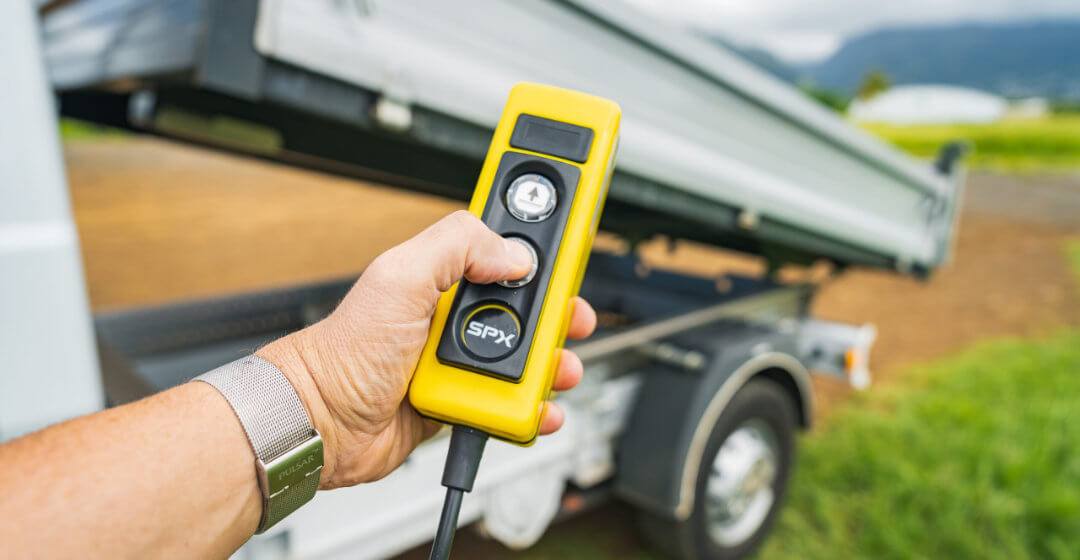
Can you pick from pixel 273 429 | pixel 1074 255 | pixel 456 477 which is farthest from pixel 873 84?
pixel 273 429

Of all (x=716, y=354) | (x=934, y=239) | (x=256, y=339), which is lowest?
(x=256, y=339)

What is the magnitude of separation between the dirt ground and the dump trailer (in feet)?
2.66

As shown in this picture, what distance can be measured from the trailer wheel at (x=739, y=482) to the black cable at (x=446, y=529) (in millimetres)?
1533

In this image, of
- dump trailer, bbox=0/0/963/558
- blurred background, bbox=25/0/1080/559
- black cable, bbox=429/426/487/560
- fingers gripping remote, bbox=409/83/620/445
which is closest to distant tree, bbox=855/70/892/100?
blurred background, bbox=25/0/1080/559

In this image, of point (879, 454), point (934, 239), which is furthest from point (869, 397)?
point (934, 239)

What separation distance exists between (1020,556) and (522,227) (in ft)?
8.60

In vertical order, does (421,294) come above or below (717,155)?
below

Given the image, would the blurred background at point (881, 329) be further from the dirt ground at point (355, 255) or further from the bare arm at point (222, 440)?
the bare arm at point (222, 440)

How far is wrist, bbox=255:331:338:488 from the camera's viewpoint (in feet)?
3.25

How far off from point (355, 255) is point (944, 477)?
6102 mm

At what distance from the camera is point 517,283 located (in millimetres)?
1044

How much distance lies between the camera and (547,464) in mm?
1984

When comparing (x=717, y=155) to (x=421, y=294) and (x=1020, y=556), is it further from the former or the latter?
(x=1020, y=556)

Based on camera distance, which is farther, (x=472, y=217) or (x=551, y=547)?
(x=551, y=547)
